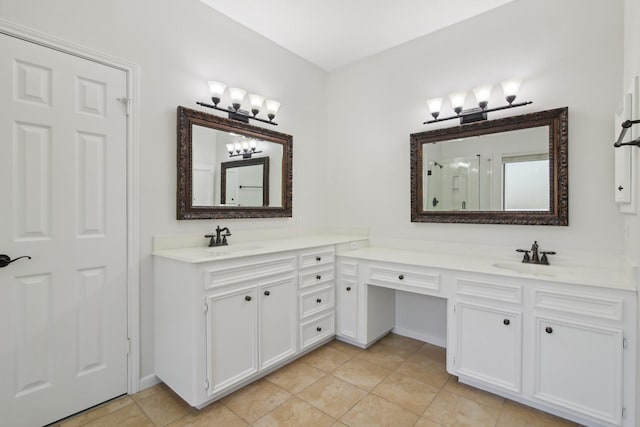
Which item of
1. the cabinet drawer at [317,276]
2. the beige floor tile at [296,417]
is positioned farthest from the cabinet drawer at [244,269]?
the beige floor tile at [296,417]

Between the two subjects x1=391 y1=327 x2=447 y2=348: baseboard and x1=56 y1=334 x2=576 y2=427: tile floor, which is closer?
x1=56 y1=334 x2=576 y2=427: tile floor

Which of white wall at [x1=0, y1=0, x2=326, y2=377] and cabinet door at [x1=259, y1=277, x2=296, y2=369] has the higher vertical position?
white wall at [x1=0, y1=0, x2=326, y2=377]

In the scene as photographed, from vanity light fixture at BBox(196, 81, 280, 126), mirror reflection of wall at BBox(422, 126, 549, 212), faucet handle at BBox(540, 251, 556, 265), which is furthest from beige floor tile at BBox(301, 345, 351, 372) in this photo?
vanity light fixture at BBox(196, 81, 280, 126)

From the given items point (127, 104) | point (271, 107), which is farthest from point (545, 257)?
point (127, 104)

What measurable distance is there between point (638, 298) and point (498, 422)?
1.01 m

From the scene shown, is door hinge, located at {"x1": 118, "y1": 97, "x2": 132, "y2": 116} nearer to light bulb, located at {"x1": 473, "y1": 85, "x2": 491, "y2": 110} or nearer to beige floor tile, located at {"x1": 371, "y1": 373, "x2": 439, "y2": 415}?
beige floor tile, located at {"x1": 371, "y1": 373, "x2": 439, "y2": 415}

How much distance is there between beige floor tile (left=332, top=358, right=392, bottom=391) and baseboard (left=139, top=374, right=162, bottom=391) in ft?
4.19

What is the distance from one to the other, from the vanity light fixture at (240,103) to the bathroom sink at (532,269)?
7.69ft

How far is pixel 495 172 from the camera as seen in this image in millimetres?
2523

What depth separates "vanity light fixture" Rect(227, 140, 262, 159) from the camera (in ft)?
8.81

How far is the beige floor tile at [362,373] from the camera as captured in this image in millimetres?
2201

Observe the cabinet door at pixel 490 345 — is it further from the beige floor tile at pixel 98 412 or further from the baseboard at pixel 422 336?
the beige floor tile at pixel 98 412

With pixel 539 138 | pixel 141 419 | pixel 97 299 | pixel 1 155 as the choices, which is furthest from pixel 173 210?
pixel 539 138

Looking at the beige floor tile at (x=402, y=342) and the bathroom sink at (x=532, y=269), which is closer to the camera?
the bathroom sink at (x=532, y=269)
